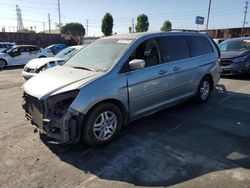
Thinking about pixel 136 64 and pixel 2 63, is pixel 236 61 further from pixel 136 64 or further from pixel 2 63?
pixel 2 63

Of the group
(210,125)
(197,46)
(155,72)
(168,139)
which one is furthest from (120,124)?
(197,46)

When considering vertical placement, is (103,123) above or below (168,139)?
above

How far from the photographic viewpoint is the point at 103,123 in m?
4.02

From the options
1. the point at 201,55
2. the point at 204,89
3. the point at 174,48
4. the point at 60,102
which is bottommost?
the point at 204,89

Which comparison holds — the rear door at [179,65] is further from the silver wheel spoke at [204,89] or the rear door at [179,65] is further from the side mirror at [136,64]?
the side mirror at [136,64]

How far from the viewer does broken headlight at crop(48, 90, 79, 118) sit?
361 centimetres

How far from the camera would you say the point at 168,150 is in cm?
393

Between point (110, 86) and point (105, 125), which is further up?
point (110, 86)

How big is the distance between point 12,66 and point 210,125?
15660mm

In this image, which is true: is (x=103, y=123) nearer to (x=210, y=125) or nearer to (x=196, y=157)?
(x=196, y=157)

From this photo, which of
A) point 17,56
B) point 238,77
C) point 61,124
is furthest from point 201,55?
point 17,56

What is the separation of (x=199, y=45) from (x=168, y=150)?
10.5 ft

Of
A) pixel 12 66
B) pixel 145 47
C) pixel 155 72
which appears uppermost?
pixel 145 47

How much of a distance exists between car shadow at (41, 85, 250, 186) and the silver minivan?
0.32 metres
